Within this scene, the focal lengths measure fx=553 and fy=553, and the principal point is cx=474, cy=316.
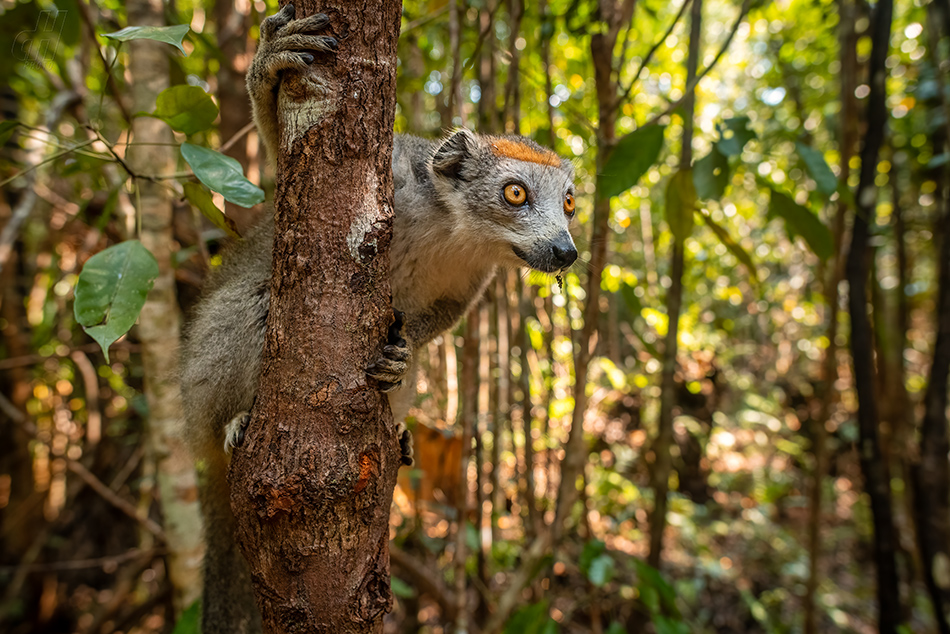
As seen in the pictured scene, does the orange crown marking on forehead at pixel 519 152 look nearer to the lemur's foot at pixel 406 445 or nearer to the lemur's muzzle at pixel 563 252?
the lemur's muzzle at pixel 563 252

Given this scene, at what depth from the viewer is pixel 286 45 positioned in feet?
5.12

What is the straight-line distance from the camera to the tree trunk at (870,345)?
3707mm

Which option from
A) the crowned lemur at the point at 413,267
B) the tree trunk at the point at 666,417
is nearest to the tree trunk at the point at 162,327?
the crowned lemur at the point at 413,267

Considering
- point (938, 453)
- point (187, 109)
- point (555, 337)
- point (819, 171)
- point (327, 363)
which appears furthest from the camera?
point (555, 337)

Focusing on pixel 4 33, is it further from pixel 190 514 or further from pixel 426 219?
pixel 190 514

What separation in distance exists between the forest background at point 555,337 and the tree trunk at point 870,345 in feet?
0.06

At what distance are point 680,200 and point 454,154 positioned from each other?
1.12 m

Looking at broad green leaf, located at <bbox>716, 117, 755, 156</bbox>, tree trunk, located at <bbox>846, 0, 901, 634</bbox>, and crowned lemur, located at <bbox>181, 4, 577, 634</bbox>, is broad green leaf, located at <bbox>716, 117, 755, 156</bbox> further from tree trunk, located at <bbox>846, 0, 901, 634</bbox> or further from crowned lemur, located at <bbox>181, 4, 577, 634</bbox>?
tree trunk, located at <bbox>846, 0, 901, 634</bbox>

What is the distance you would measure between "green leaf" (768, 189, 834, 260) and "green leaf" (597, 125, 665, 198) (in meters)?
0.64

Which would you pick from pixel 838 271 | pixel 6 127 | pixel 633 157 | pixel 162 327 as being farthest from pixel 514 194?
pixel 838 271

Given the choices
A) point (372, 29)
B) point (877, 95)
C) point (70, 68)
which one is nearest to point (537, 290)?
point (877, 95)

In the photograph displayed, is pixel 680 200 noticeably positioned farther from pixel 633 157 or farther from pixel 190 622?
pixel 190 622

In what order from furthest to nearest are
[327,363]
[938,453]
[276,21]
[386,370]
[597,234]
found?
[938,453] < [597,234] < [276,21] < [386,370] < [327,363]

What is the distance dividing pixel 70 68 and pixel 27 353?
254 centimetres
